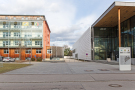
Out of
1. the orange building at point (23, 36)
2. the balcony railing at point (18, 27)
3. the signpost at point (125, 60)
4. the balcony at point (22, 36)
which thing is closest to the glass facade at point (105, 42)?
the signpost at point (125, 60)

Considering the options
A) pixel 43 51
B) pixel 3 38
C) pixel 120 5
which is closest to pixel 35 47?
pixel 43 51

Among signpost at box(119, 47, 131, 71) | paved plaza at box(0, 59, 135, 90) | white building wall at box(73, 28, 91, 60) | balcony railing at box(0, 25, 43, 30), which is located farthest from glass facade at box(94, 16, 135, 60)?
paved plaza at box(0, 59, 135, 90)

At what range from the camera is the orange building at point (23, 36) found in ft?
159

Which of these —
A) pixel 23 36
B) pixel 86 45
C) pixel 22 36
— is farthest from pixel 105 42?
pixel 22 36

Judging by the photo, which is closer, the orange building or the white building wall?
the white building wall

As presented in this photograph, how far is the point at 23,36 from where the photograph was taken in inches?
1934

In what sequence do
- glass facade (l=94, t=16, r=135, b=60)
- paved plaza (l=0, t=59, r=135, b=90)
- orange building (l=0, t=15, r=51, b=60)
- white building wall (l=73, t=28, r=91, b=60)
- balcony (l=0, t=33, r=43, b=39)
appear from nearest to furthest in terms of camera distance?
paved plaza (l=0, t=59, r=135, b=90) → glass facade (l=94, t=16, r=135, b=60) → white building wall (l=73, t=28, r=91, b=60) → orange building (l=0, t=15, r=51, b=60) → balcony (l=0, t=33, r=43, b=39)

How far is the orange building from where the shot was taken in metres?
48.4

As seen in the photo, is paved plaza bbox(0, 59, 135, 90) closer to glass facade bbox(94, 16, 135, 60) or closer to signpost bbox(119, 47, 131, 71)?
signpost bbox(119, 47, 131, 71)

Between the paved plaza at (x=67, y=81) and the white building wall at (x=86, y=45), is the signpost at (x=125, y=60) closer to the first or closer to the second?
the paved plaza at (x=67, y=81)

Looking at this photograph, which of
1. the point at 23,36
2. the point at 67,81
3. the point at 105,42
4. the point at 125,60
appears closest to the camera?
the point at 67,81

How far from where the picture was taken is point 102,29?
→ 37.3 metres

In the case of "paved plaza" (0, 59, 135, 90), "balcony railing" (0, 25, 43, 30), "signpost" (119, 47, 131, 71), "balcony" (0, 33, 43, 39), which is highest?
"balcony railing" (0, 25, 43, 30)

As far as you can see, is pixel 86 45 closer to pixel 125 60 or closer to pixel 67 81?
pixel 125 60
